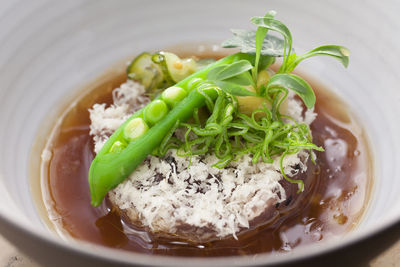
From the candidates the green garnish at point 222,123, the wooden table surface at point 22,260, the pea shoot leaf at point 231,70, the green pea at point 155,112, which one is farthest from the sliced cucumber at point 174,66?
the wooden table surface at point 22,260

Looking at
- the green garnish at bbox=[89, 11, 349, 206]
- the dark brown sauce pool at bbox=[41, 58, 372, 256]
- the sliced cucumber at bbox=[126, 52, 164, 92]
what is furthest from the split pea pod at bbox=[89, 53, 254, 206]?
the sliced cucumber at bbox=[126, 52, 164, 92]

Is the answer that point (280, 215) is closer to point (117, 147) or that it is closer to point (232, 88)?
point (232, 88)

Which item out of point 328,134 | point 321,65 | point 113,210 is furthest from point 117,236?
point 321,65

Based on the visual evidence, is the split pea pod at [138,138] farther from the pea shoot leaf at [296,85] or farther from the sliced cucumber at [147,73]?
the sliced cucumber at [147,73]

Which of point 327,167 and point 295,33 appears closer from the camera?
point 327,167

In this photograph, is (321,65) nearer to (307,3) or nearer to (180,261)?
(307,3)

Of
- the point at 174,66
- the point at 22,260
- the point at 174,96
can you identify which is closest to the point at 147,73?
the point at 174,66
